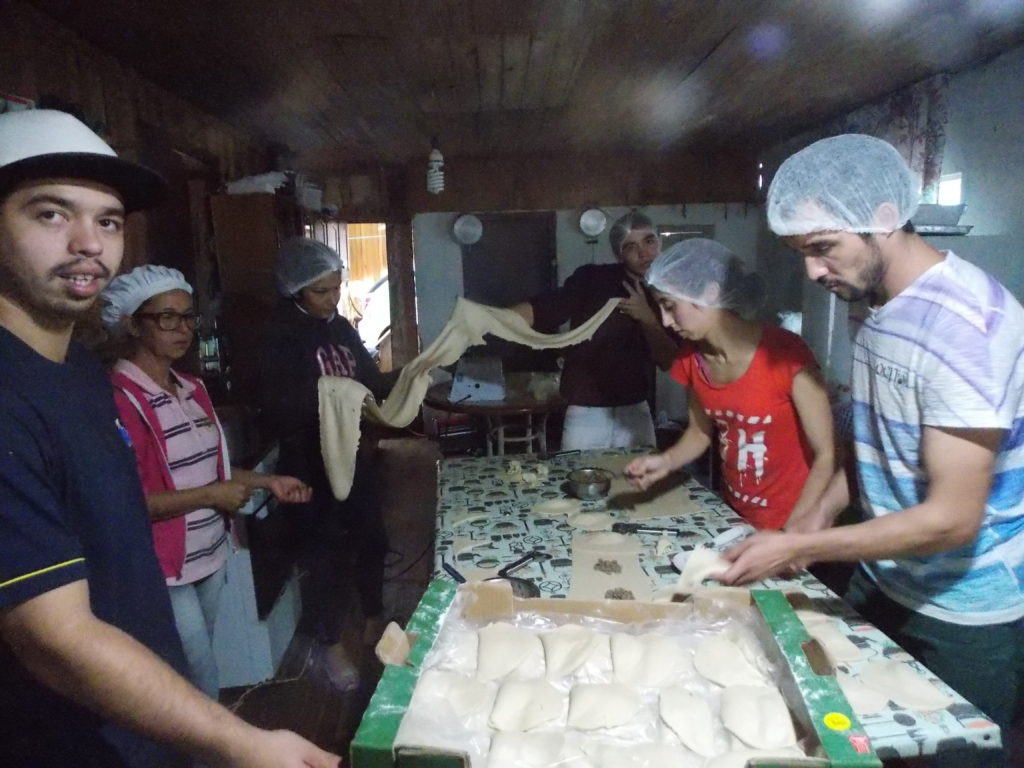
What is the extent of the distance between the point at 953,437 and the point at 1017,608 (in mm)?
407

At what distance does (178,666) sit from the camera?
1.24 meters

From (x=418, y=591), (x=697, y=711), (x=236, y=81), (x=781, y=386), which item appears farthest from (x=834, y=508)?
(x=236, y=81)

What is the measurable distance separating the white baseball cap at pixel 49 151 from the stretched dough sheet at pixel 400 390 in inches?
44.3

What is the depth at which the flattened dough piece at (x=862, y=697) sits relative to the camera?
38.8 inches

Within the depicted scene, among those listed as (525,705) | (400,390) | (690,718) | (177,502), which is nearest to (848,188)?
(690,718)

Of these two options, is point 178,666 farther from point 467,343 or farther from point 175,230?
point 175,230

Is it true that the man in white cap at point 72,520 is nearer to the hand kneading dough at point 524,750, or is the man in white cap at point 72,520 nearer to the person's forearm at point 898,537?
the hand kneading dough at point 524,750

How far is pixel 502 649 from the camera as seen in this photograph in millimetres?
1059

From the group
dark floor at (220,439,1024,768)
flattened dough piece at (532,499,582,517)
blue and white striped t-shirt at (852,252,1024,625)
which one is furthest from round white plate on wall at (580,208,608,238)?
blue and white striped t-shirt at (852,252,1024,625)

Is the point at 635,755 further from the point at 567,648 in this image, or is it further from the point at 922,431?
the point at 922,431

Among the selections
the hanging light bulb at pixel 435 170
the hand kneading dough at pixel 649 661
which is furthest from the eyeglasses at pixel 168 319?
the hanging light bulb at pixel 435 170

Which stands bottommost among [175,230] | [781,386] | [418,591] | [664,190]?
[418,591]

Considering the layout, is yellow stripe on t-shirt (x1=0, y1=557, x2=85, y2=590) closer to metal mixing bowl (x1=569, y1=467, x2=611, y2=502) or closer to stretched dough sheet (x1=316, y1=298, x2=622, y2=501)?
stretched dough sheet (x1=316, y1=298, x2=622, y2=501)

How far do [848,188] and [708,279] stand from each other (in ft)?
2.25
